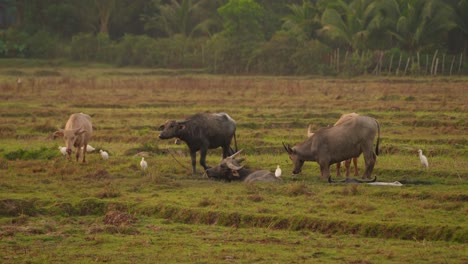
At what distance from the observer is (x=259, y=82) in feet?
105

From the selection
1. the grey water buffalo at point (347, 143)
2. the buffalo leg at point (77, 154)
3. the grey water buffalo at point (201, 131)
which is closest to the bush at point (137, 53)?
the buffalo leg at point (77, 154)

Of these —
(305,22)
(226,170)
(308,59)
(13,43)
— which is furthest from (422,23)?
(226,170)

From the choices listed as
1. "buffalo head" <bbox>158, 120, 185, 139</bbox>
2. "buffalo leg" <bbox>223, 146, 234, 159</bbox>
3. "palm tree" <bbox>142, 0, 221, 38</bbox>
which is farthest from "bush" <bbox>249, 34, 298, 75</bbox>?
"buffalo head" <bbox>158, 120, 185, 139</bbox>

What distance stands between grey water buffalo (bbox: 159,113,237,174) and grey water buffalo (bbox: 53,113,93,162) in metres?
1.45

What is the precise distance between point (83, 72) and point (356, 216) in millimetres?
28479

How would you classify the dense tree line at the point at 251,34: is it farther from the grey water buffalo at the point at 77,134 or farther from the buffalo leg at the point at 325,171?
the buffalo leg at the point at 325,171

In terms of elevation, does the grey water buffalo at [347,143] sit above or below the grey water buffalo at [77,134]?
above

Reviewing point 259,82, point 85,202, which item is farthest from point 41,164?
point 259,82

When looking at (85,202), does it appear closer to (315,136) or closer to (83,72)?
(315,136)

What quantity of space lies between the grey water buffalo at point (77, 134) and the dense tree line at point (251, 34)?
22305 mm

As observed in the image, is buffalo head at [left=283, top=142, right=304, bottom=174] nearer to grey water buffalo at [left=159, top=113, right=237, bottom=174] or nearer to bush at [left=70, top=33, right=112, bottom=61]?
grey water buffalo at [left=159, top=113, right=237, bottom=174]

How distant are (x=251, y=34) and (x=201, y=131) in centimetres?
2739

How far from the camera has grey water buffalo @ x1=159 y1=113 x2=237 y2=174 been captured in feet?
46.2

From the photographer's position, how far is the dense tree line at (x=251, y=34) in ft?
123
